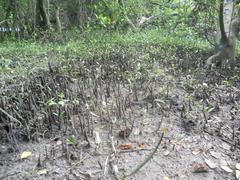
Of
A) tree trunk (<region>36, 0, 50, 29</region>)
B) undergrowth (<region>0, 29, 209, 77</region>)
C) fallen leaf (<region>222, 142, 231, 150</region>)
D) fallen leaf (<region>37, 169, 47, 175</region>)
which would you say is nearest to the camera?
fallen leaf (<region>37, 169, 47, 175</region>)

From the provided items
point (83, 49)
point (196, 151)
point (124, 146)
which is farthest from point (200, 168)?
point (83, 49)

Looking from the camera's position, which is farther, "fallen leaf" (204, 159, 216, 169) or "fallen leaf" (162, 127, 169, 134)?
"fallen leaf" (162, 127, 169, 134)

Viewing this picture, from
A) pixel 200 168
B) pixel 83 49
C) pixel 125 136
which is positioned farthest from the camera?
pixel 83 49

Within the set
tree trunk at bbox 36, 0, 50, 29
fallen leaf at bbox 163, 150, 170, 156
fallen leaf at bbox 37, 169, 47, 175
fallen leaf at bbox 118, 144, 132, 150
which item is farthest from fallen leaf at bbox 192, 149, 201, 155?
tree trunk at bbox 36, 0, 50, 29

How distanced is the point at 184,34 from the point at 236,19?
9.45 ft

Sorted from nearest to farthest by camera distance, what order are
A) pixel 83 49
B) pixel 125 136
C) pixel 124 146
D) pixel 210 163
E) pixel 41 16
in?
1. pixel 210 163
2. pixel 124 146
3. pixel 125 136
4. pixel 83 49
5. pixel 41 16

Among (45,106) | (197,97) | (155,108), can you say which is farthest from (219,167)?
(45,106)

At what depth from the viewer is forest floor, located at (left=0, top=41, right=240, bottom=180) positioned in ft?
8.21

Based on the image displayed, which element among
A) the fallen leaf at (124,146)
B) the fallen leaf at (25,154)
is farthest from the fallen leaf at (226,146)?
the fallen leaf at (25,154)

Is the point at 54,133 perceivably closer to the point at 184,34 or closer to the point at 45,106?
the point at 45,106

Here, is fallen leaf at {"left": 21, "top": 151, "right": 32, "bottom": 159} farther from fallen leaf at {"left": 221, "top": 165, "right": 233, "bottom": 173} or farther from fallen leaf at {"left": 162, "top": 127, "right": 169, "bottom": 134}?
fallen leaf at {"left": 221, "top": 165, "right": 233, "bottom": 173}

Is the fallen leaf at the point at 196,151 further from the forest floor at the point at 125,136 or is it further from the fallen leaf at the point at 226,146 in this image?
the fallen leaf at the point at 226,146

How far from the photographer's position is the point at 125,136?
9.47 ft

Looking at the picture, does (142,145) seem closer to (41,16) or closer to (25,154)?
(25,154)
